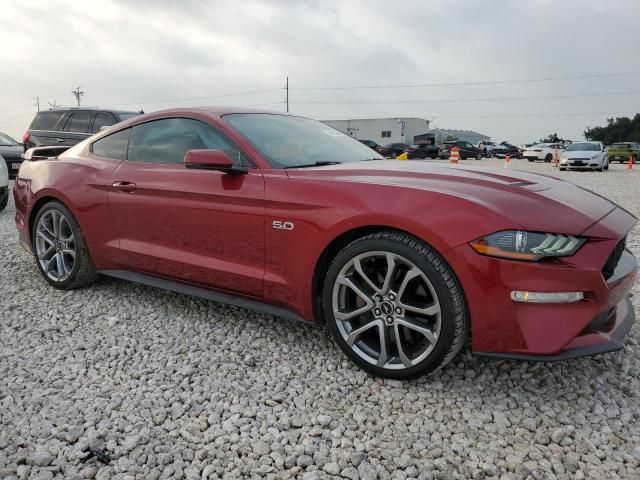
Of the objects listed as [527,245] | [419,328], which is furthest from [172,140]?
[527,245]

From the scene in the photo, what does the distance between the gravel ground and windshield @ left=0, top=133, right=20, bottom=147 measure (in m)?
9.47

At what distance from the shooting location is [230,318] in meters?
3.44

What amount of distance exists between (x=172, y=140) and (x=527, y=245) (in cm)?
239

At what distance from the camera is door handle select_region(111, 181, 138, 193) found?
344 cm

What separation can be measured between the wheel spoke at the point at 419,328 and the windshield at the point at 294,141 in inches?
45.0

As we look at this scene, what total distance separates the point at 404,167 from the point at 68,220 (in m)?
2.61

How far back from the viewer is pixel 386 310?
252 cm

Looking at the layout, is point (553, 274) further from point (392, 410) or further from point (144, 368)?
point (144, 368)

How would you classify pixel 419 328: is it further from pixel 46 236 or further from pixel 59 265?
pixel 46 236

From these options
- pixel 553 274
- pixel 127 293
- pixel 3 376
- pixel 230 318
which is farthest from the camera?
pixel 127 293

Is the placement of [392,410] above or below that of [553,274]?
below

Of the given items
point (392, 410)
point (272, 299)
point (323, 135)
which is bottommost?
point (392, 410)

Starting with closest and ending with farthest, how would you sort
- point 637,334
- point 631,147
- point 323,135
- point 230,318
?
1. point 637,334
2. point 230,318
3. point 323,135
4. point 631,147

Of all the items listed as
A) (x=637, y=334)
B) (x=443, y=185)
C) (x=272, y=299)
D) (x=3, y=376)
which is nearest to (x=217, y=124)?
(x=272, y=299)
